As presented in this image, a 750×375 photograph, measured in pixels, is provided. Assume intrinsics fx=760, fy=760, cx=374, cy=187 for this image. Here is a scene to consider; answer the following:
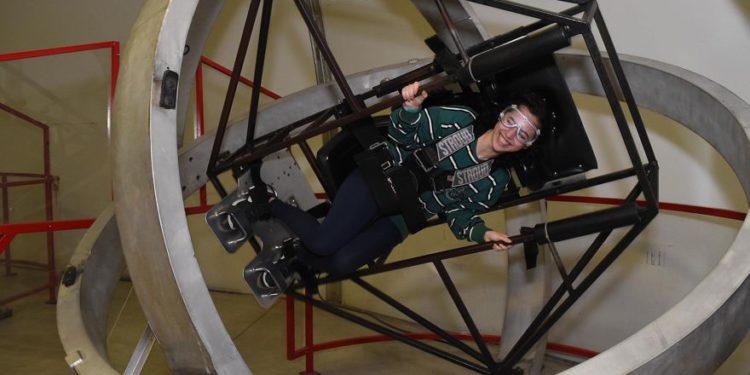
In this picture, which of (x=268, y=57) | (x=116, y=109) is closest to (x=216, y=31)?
(x=268, y=57)

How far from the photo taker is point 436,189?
2.60 meters

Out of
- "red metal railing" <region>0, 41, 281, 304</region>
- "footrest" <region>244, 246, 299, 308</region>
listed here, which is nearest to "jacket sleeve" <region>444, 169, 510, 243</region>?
"footrest" <region>244, 246, 299, 308</region>

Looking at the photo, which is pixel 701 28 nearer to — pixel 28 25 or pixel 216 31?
pixel 216 31

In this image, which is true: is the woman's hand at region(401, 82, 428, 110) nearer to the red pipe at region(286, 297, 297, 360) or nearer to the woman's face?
the woman's face

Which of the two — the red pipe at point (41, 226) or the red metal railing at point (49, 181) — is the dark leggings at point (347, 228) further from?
the red pipe at point (41, 226)

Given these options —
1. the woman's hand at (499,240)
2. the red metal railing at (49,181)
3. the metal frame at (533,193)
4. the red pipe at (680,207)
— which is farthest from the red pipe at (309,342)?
the woman's hand at (499,240)

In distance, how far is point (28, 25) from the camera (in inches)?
238

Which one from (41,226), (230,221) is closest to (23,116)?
(41,226)

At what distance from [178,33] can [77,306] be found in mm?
1093

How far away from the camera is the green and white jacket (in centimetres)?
250

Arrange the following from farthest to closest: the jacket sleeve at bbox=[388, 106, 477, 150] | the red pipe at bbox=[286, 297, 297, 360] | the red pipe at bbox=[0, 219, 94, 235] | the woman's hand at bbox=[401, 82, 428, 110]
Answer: the red pipe at bbox=[286, 297, 297, 360] → the red pipe at bbox=[0, 219, 94, 235] → the jacket sleeve at bbox=[388, 106, 477, 150] → the woman's hand at bbox=[401, 82, 428, 110]

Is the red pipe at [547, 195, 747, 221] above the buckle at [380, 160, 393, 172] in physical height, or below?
below

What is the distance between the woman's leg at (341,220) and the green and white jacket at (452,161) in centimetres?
18

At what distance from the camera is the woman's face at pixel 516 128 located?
238cm
